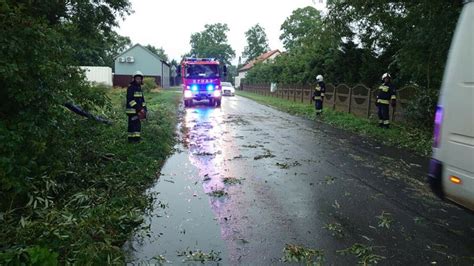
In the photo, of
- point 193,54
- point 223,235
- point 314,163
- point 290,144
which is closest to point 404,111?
point 290,144

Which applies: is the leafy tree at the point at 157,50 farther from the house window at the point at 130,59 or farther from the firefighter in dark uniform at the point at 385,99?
the firefighter in dark uniform at the point at 385,99

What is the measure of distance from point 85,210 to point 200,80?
21848mm

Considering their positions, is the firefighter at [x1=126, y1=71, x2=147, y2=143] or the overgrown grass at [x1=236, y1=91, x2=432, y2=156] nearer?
the firefighter at [x1=126, y1=71, x2=147, y2=143]

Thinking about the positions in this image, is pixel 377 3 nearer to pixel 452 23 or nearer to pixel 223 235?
pixel 452 23

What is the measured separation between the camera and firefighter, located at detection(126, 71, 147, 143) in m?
9.79

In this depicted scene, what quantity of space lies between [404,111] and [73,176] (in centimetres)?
1144

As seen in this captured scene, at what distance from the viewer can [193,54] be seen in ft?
400

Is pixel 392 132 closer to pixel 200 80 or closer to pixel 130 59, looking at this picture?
pixel 200 80

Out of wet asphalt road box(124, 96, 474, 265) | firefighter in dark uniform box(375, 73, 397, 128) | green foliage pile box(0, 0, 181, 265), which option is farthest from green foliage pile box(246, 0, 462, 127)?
green foliage pile box(0, 0, 181, 265)

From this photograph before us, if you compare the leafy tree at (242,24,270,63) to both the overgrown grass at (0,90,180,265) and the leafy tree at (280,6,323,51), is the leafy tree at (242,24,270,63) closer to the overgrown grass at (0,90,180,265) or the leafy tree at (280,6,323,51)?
the leafy tree at (280,6,323,51)

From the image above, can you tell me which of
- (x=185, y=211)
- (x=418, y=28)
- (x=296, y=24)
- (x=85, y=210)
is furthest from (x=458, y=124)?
(x=296, y=24)

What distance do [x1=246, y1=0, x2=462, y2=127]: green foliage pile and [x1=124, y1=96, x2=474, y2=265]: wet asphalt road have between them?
3.74m

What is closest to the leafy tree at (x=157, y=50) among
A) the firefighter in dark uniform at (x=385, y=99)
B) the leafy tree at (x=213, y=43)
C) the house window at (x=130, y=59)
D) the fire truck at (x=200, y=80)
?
the leafy tree at (x=213, y=43)

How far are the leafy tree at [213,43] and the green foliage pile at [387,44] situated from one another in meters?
87.6
